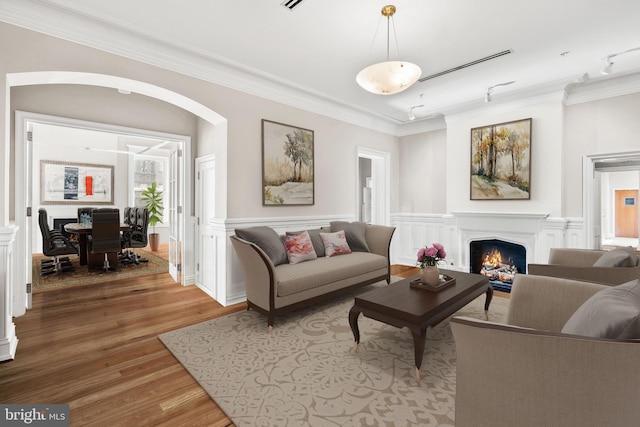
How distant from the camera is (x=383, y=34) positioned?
2908 millimetres

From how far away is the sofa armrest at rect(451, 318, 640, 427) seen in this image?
0.96 metres

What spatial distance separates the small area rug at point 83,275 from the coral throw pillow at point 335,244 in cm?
324

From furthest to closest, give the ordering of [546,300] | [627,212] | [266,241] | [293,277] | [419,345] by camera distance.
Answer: [627,212]
[266,241]
[293,277]
[419,345]
[546,300]

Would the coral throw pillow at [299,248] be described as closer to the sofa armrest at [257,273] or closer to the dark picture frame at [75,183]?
the sofa armrest at [257,273]

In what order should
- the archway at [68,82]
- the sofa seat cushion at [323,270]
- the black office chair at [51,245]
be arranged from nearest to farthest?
the archway at [68,82] → the sofa seat cushion at [323,270] → the black office chair at [51,245]

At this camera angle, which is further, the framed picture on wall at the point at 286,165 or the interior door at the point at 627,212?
the interior door at the point at 627,212

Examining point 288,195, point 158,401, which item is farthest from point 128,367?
point 288,195

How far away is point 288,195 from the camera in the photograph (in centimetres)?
429

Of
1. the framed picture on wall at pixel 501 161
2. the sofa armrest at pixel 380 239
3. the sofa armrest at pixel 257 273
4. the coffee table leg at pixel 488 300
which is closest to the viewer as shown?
the sofa armrest at pixel 257 273

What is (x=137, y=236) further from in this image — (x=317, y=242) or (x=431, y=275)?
(x=431, y=275)

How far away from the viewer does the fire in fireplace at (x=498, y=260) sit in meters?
4.59

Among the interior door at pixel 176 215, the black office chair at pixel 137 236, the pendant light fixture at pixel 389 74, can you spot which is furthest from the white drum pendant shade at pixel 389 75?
the black office chair at pixel 137 236

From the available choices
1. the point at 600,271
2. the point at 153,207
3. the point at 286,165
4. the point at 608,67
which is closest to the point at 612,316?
the point at 600,271

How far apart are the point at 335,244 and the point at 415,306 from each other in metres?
1.90
